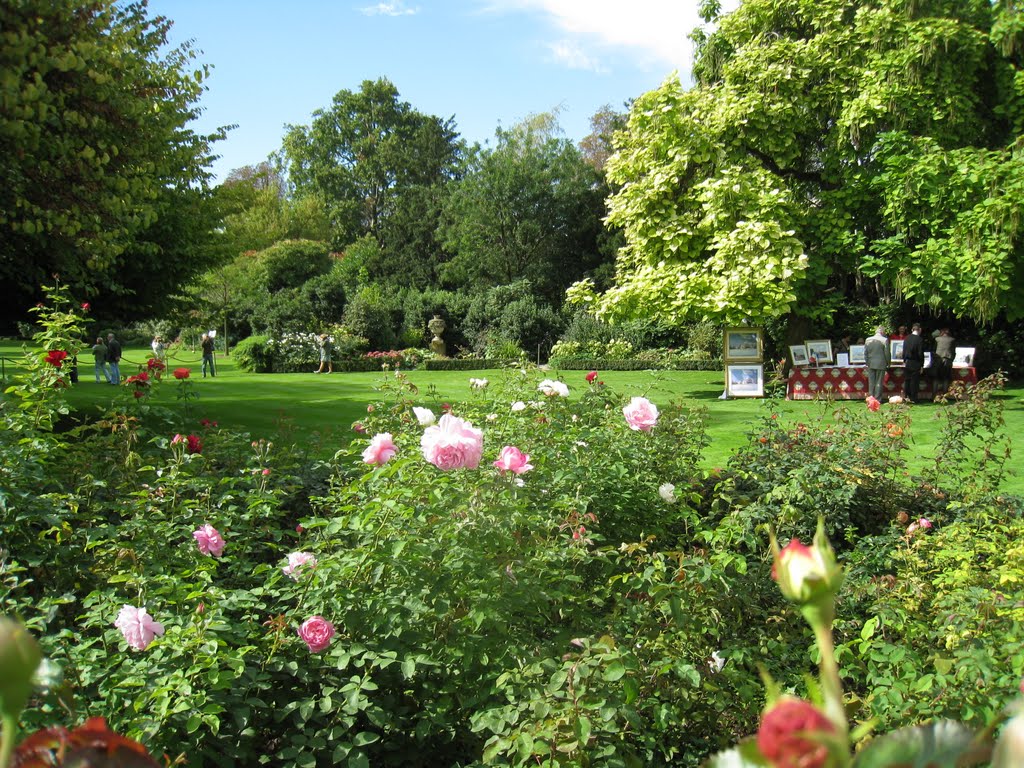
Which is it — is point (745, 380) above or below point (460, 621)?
above

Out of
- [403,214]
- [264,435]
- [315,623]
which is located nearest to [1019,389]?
[264,435]

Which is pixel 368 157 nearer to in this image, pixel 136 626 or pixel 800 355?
pixel 800 355

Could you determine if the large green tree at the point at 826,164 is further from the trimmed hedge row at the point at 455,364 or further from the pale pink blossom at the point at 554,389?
the trimmed hedge row at the point at 455,364

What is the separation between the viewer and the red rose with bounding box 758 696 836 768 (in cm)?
44

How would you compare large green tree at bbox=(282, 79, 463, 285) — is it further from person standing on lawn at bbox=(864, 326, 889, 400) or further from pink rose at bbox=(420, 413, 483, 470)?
pink rose at bbox=(420, 413, 483, 470)

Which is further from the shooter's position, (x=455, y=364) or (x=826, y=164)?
(x=455, y=364)

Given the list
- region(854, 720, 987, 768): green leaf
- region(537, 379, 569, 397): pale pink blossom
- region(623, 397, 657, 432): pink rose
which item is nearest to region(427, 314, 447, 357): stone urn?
region(537, 379, 569, 397): pale pink blossom

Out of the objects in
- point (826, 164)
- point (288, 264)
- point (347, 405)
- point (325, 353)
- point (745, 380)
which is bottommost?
point (347, 405)

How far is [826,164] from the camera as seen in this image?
51.1 ft

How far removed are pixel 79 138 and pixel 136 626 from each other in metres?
6.65

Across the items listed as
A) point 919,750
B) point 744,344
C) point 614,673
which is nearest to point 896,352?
point 744,344

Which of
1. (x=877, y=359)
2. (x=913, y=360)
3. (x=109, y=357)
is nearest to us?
(x=877, y=359)

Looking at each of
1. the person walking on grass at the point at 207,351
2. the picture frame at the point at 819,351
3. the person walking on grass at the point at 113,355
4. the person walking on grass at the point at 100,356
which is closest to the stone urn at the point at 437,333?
the person walking on grass at the point at 207,351

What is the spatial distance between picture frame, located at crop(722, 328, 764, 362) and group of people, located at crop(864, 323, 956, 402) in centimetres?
187
